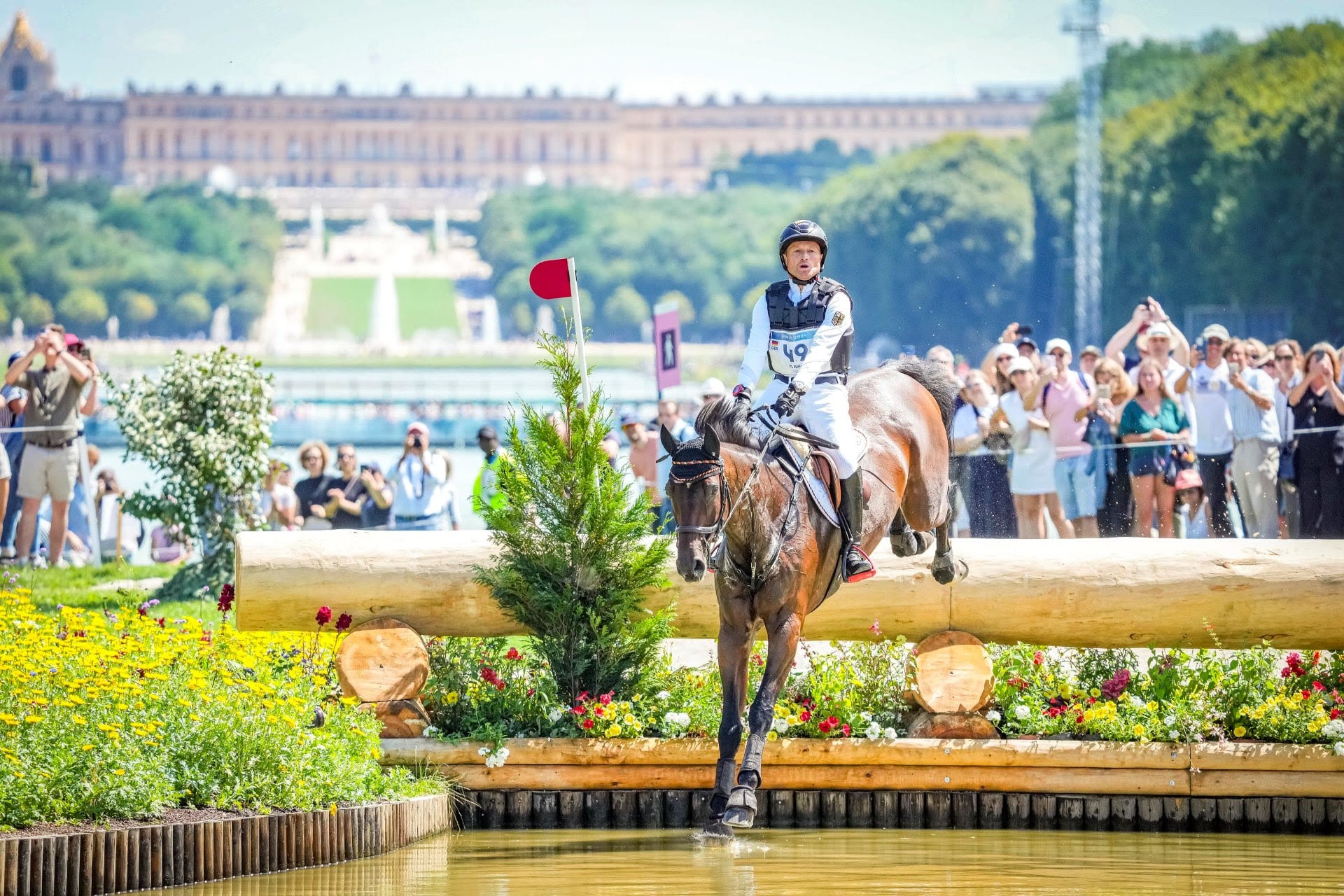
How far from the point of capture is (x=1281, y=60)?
6256cm

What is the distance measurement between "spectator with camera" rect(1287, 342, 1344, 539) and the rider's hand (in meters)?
6.89

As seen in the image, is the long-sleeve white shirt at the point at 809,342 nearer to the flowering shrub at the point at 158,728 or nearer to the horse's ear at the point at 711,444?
the horse's ear at the point at 711,444

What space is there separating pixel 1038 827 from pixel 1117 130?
7644 centimetres

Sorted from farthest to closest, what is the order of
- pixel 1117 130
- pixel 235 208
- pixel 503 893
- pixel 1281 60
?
pixel 235 208
pixel 1117 130
pixel 1281 60
pixel 503 893

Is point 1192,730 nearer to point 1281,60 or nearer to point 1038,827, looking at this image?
point 1038,827

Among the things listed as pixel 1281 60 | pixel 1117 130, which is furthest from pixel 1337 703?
pixel 1117 130

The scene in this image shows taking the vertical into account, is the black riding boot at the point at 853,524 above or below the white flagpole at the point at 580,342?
below

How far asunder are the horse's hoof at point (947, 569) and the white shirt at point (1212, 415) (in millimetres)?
5768

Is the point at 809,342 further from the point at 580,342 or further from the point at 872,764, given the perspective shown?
the point at 872,764

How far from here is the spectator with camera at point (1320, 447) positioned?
14.7 m

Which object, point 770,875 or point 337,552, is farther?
point 337,552

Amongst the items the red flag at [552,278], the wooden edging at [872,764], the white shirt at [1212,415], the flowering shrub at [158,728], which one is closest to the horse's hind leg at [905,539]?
the wooden edging at [872,764]

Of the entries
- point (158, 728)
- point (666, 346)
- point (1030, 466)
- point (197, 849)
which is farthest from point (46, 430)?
point (197, 849)

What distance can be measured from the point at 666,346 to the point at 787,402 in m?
9.16
